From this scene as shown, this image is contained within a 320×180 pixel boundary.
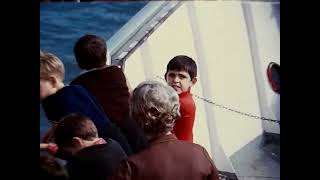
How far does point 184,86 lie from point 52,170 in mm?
617

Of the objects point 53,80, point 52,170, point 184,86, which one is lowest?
point 52,170

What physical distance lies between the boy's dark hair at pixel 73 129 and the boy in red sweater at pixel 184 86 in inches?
12.4

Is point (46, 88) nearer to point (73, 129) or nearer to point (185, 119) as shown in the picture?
point (73, 129)

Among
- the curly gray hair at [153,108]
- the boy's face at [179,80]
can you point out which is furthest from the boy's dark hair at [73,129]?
the boy's face at [179,80]

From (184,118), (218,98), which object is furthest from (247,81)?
(184,118)

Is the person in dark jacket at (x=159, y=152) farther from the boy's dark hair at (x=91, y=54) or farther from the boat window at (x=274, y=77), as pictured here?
the boat window at (x=274, y=77)

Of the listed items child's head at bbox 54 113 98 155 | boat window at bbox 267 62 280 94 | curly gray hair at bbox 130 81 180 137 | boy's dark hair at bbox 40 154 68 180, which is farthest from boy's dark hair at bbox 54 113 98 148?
boat window at bbox 267 62 280 94

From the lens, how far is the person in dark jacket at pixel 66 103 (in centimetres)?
207

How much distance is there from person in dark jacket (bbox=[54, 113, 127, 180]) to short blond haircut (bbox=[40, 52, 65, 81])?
23cm

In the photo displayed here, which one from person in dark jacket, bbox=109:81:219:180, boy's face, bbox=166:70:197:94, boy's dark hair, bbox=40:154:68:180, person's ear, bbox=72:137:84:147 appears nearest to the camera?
person in dark jacket, bbox=109:81:219:180

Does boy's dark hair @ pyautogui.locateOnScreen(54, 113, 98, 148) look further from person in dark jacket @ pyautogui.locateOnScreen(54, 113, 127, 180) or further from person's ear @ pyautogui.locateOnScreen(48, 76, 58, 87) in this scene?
person's ear @ pyautogui.locateOnScreen(48, 76, 58, 87)

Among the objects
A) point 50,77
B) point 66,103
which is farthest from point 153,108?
point 50,77

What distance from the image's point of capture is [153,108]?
1.72 m

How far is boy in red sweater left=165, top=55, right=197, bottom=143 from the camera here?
2139mm
